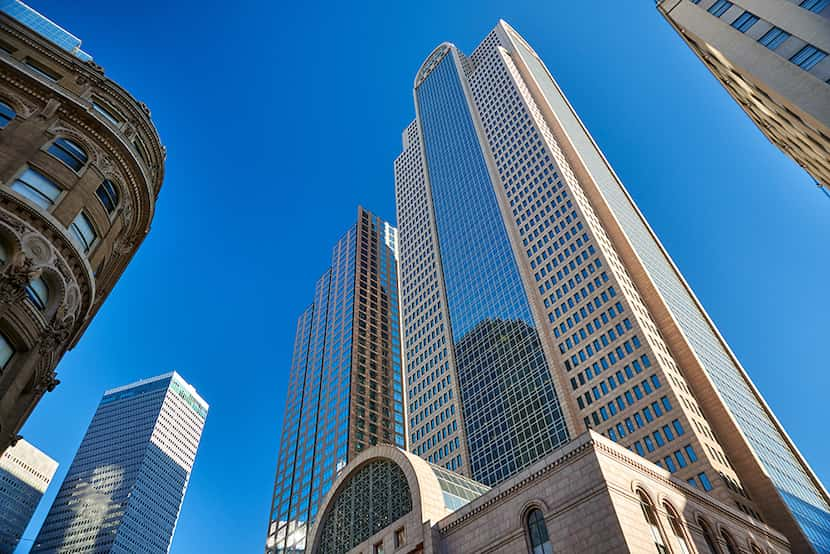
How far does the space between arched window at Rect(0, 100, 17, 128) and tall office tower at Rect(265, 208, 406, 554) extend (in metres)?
88.2

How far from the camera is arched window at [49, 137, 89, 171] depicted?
2884cm

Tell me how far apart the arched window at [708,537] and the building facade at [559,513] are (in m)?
0.08

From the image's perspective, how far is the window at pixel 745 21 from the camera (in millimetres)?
45438

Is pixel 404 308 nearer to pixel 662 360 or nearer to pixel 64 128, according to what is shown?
pixel 662 360

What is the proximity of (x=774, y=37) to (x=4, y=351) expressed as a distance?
55319mm

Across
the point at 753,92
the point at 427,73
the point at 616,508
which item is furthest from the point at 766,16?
the point at 427,73

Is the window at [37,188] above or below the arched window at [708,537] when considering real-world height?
above

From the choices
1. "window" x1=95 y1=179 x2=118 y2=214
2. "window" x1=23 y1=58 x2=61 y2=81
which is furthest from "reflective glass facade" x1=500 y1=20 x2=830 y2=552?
"window" x1=23 y1=58 x2=61 y2=81

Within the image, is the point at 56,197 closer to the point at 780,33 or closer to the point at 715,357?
the point at 780,33

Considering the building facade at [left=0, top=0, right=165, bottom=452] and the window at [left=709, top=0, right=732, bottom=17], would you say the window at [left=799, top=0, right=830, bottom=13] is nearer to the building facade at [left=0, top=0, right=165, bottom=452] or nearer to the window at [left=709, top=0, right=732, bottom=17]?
the window at [left=709, top=0, right=732, bottom=17]

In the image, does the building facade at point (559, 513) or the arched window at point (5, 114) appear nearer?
the arched window at point (5, 114)

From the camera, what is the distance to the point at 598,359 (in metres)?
78.6

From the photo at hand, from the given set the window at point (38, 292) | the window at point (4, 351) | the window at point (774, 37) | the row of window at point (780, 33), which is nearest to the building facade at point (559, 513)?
the row of window at point (780, 33)

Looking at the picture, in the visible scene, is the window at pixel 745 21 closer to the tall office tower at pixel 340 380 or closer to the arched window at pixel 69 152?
the arched window at pixel 69 152
